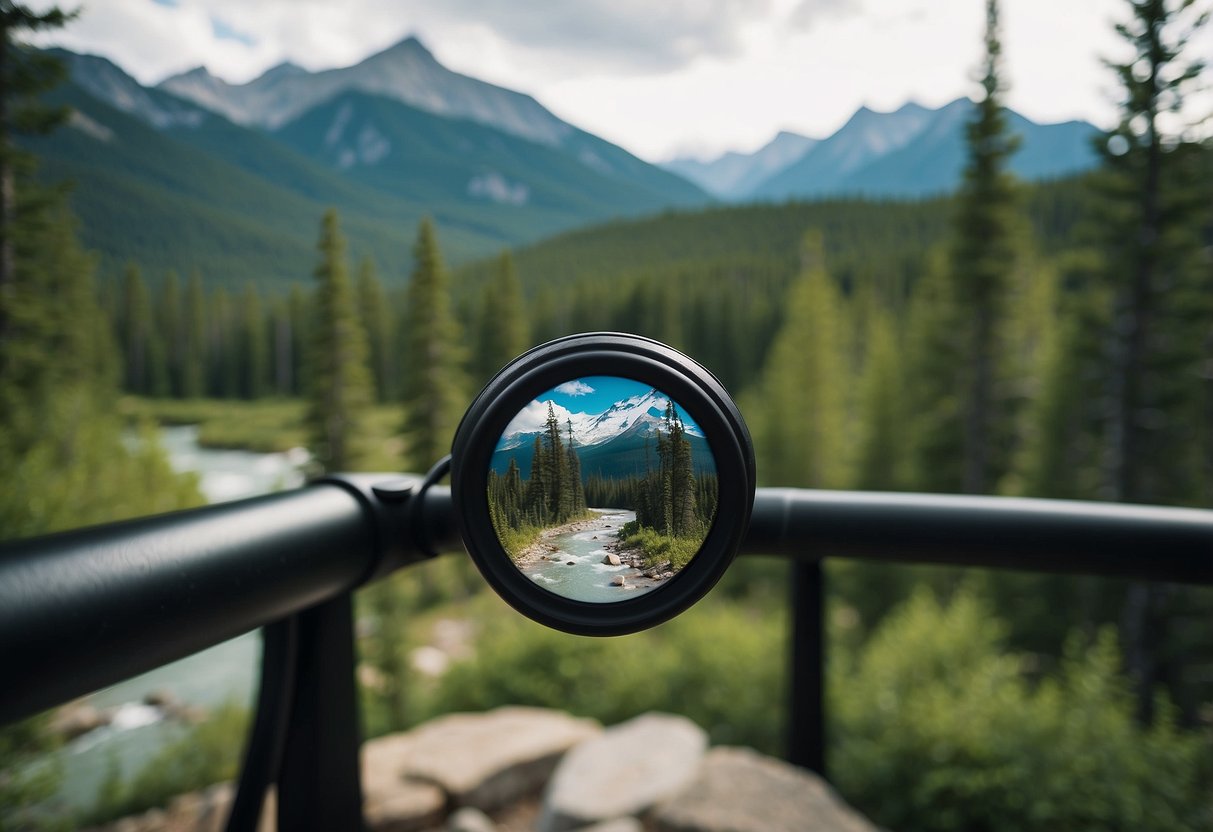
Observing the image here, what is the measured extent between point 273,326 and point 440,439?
103 ft

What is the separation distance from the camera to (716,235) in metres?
95.1

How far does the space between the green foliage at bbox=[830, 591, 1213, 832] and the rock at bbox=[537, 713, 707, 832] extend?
2323 mm

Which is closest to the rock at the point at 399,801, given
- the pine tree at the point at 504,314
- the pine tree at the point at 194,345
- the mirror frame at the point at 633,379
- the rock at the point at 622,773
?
the rock at the point at 622,773

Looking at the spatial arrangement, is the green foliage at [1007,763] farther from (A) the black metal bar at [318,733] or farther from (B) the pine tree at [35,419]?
(B) the pine tree at [35,419]

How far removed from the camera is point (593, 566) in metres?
0.52

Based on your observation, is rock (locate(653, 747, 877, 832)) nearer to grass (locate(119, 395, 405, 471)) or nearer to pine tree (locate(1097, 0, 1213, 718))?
pine tree (locate(1097, 0, 1213, 718))

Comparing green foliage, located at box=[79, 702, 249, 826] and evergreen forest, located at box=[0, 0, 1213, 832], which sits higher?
evergreen forest, located at box=[0, 0, 1213, 832]

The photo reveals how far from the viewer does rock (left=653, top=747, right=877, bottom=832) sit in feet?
7.32

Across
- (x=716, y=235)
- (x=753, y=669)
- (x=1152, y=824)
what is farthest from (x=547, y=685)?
(x=716, y=235)

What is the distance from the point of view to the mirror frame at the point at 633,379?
20.1 inches

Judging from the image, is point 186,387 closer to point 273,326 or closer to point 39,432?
point 273,326

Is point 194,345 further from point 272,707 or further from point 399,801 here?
point 272,707

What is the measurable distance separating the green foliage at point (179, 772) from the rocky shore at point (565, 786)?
151 inches

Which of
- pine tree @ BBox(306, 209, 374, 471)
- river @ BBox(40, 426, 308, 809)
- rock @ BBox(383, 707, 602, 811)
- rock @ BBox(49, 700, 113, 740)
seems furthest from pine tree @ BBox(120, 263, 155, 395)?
rock @ BBox(383, 707, 602, 811)
